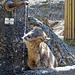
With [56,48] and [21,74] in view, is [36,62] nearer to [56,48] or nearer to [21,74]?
[21,74]

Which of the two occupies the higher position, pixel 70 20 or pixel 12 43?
pixel 70 20

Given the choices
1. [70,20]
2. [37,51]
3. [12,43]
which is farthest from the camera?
[70,20]

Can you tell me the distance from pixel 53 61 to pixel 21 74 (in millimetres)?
502

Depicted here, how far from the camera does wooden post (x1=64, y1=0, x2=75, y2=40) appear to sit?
7.03 metres

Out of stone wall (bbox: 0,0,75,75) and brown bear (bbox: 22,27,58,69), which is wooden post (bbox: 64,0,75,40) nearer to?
brown bear (bbox: 22,27,58,69)

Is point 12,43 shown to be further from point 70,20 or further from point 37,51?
point 70,20

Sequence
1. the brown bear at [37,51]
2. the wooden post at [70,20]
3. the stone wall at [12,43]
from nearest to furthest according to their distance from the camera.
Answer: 1. the stone wall at [12,43]
2. the brown bear at [37,51]
3. the wooden post at [70,20]

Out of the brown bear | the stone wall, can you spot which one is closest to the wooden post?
the brown bear

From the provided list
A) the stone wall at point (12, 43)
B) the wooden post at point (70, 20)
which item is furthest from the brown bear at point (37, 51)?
the wooden post at point (70, 20)

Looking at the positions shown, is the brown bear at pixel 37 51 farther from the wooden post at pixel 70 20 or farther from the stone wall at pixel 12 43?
the wooden post at pixel 70 20

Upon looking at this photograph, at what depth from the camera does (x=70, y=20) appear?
7164 mm

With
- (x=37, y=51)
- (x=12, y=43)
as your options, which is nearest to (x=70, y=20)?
(x=37, y=51)

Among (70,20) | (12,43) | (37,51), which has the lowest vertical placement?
(37,51)

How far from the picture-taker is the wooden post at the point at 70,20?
23.1 feet
